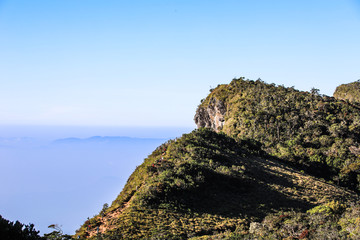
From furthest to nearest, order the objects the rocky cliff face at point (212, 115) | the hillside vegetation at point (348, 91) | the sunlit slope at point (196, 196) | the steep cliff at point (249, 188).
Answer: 1. the hillside vegetation at point (348, 91)
2. the rocky cliff face at point (212, 115)
3. the sunlit slope at point (196, 196)
4. the steep cliff at point (249, 188)

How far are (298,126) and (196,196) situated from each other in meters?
61.0

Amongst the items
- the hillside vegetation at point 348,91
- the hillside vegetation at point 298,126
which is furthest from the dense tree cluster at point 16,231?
the hillside vegetation at point 348,91

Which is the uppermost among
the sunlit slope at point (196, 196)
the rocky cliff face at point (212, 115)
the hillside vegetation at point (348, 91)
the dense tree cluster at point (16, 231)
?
the hillside vegetation at point (348, 91)

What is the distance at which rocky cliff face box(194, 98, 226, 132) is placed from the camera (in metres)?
98.2

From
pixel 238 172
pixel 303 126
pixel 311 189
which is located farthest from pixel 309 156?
pixel 238 172

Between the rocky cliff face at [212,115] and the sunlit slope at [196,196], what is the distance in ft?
168

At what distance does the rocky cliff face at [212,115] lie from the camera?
98250 mm

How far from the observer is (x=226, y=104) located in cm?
9912

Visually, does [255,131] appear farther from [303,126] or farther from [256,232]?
[256,232]

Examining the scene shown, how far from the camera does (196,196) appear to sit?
1224 inches

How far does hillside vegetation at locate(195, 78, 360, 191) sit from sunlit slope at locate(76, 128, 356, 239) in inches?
985

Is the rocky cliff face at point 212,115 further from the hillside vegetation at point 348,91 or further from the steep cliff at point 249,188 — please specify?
the hillside vegetation at point 348,91

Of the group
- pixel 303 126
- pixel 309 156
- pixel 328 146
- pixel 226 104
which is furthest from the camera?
pixel 226 104

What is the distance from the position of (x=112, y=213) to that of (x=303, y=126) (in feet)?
229
